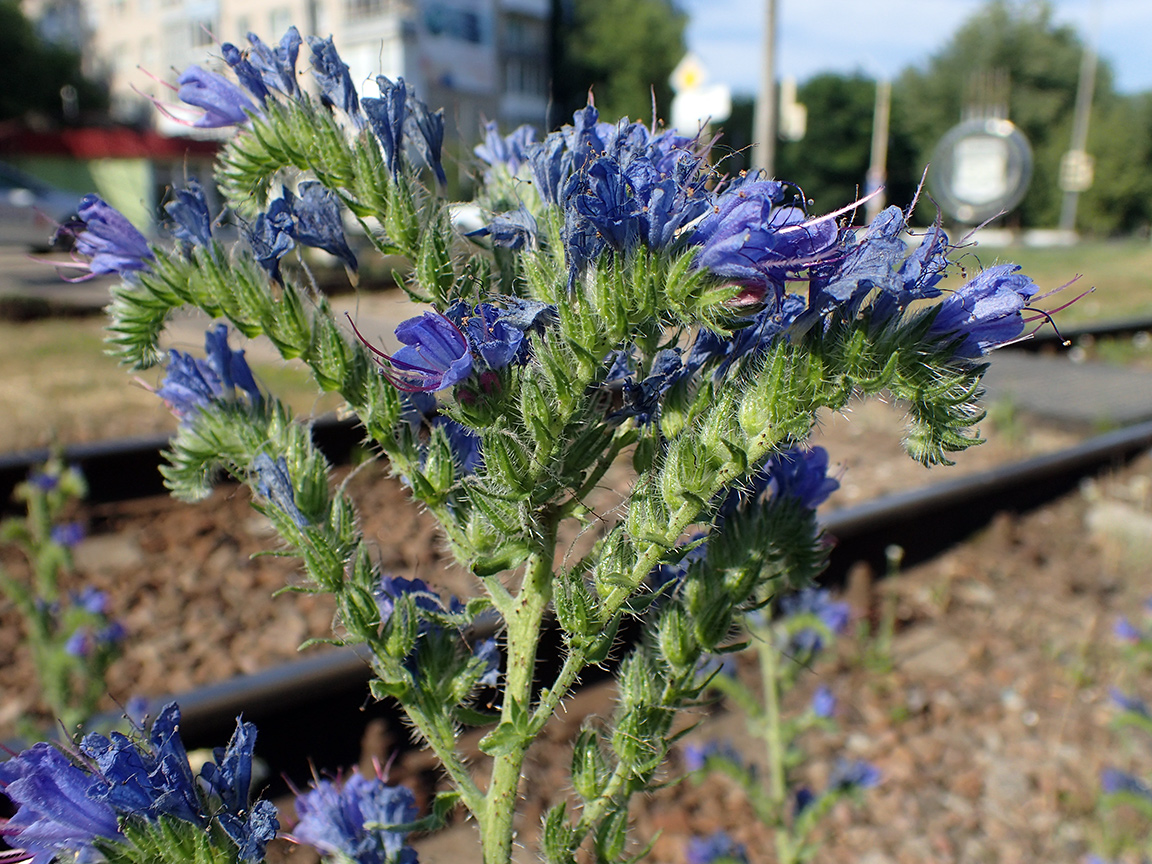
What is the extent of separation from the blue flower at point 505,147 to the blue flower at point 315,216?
184 mm

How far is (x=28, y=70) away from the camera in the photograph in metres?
32.5

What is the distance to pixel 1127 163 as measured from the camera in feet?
136

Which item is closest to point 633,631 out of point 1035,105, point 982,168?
point 982,168

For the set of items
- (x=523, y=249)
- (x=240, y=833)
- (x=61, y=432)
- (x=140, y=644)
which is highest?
(x=523, y=249)

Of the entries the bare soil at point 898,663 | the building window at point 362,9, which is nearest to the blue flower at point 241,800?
the bare soil at point 898,663

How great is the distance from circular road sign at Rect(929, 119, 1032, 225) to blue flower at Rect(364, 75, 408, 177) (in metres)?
10.2

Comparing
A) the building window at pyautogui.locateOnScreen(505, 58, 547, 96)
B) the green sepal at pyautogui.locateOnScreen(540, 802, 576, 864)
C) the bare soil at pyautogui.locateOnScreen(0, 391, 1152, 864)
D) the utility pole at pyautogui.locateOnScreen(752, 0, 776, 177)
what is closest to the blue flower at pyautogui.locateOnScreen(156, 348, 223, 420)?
the green sepal at pyautogui.locateOnScreen(540, 802, 576, 864)

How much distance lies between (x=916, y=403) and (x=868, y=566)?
315 cm

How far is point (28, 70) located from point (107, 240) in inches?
1522

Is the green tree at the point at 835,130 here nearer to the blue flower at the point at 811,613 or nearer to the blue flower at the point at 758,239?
the blue flower at the point at 811,613

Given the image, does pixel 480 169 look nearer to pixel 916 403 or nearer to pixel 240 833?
pixel 916 403

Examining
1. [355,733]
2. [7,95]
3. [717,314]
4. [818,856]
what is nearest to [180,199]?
[717,314]

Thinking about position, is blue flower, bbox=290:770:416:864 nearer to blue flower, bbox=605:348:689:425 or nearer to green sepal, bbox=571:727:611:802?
green sepal, bbox=571:727:611:802

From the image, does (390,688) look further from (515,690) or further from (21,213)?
(21,213)
